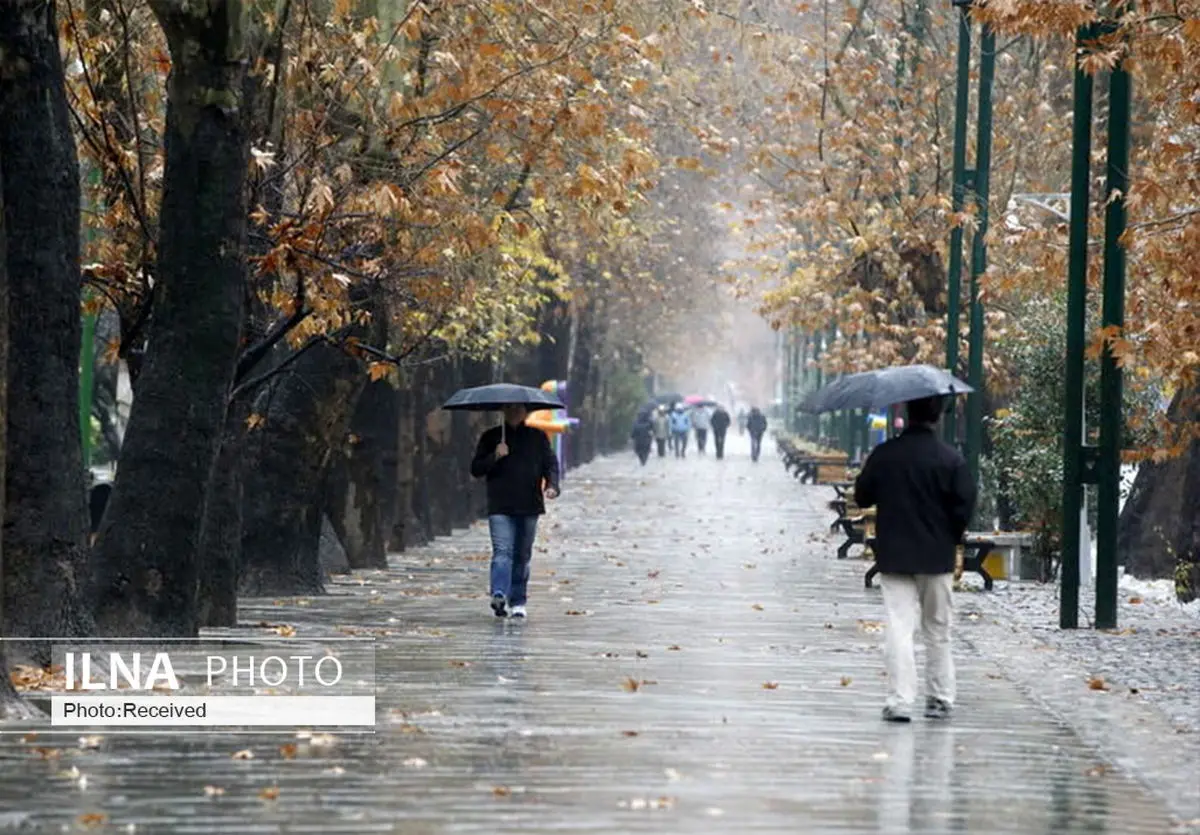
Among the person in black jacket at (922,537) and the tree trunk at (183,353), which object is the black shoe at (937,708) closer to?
the person in black jacket at (922,537)

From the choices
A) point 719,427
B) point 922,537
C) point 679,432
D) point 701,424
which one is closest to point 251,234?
point 922,537

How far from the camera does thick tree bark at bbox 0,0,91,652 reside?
14.6 metres

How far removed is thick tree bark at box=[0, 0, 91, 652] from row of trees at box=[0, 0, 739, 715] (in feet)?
0.05

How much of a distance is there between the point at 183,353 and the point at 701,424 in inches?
3728

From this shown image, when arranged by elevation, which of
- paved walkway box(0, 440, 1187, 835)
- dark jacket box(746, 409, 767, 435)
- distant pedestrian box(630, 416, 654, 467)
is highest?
dark jacket box(746, 409, 767, 435)

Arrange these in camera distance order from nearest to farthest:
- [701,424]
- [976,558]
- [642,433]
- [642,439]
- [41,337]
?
[41,337]
[976,558]
[642,439]
[642,433]
[701,424]

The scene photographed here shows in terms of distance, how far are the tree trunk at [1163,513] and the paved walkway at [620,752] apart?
4316mm

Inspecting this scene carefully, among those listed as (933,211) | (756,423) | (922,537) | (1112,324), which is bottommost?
(922,537)

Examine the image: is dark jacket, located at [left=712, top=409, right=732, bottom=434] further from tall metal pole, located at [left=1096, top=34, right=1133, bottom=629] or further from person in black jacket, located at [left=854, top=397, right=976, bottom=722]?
person in black jacket, located at [left=854, top=397, right=976, bottom=722]

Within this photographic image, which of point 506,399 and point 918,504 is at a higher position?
point 506,399

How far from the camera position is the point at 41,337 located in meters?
15.0

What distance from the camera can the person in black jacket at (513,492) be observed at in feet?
70.8

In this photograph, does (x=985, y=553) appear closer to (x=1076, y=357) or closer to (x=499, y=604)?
(x=1076, y=357)

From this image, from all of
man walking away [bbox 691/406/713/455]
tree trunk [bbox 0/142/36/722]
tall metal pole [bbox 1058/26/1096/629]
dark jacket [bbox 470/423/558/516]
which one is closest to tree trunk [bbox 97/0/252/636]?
tree trunk [bbox 0/142/36/722]
